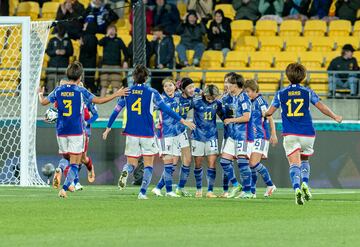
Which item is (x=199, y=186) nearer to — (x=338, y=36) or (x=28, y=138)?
(x=28, y=138)

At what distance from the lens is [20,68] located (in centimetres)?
2438

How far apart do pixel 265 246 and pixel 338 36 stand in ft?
59.4

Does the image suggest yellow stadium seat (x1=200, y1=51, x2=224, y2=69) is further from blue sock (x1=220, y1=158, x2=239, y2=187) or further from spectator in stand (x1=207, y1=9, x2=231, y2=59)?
blue sock (x1=220, y1=158, x2=239, y2=187)

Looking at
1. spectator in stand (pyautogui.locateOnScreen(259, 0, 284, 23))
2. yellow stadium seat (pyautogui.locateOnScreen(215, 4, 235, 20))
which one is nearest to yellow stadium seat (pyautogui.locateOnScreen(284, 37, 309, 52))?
spectator in stand (pyautogui.locateOnScreen(259, 0, 284, 23))

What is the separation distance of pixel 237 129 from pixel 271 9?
11.6 metres

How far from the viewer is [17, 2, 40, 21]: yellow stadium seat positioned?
3028 centimetres

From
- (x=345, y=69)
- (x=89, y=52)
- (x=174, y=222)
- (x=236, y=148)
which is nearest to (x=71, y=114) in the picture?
(x=236, y=148)

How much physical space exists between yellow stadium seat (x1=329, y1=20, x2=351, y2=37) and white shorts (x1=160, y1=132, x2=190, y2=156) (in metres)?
10.5

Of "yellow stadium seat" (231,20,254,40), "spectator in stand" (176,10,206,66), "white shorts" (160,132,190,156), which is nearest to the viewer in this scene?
"white shorts" (160,132,190,156)

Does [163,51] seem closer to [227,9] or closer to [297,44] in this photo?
[297,44]

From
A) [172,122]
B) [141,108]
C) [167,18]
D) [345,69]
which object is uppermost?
[167,18]

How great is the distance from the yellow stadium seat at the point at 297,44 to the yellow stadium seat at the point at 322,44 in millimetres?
143

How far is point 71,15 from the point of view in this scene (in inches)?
1129

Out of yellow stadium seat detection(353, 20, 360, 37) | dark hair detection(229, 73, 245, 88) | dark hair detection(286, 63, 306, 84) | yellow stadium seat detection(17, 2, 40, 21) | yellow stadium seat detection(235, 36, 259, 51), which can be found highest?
yellow stadium seat detection(17, 2, 40, 21)
